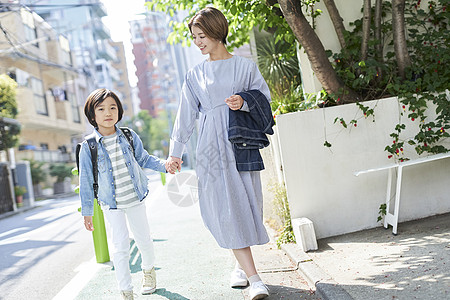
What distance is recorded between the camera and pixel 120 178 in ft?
10.6

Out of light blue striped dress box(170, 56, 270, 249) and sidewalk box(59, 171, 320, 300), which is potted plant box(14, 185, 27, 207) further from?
light blue striped dress box(170, 56, 270, 249)

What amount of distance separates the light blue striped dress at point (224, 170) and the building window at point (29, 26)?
23116 mm

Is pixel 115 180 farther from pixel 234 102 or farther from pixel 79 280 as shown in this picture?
pixel 79 280

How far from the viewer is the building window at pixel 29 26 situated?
24209mm

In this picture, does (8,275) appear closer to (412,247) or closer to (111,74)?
(412,247)

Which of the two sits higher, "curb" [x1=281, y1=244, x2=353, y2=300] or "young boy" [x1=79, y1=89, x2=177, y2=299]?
"young boy" [x1=79, y1=89, x2=177, y2=299]

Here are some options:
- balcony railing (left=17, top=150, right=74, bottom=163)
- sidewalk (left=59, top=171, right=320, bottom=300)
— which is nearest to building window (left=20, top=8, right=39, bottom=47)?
balcony railing (left=17, top=150, right=74, bottom=163)

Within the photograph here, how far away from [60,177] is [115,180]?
25912mm

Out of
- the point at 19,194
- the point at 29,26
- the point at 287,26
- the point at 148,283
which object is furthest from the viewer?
the point at 29,26

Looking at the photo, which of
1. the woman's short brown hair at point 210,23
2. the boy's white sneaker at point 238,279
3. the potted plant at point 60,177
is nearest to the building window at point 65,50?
the potted plant at point 60,177

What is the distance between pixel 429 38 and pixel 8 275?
509 cm

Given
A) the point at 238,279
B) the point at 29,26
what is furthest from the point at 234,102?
the point at 29,26

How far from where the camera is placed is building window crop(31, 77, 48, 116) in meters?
26.4

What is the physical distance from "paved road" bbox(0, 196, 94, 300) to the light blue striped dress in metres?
1.86
